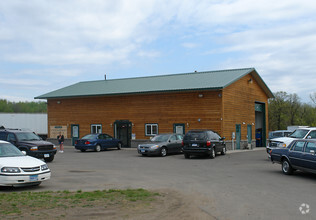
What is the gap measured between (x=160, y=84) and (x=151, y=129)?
4330 mm

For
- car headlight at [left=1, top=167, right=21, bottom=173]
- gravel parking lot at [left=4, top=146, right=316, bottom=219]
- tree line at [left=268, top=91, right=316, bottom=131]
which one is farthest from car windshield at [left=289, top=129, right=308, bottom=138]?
tree line at [left=268, top=91, right=316, bottom=131]

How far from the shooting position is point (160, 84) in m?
34.2

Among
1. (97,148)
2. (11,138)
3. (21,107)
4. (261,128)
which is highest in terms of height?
(21,107)

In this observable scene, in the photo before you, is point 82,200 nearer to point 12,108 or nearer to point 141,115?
point 141,115

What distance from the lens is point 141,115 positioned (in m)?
33.4

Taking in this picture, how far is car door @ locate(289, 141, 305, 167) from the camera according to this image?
13.9 m

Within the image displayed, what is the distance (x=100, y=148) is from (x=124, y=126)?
5295mm

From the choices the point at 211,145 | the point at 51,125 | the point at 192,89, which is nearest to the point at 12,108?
the point at 51,125

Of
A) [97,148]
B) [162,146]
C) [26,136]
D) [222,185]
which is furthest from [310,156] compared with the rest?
[97,148]

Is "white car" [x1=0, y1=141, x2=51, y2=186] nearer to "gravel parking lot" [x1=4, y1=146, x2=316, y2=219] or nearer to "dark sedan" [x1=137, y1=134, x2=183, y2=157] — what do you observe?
"gravel parking lot" [x1=4, y1=146, x2=316, y2=219]

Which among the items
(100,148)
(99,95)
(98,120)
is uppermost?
(99,95)

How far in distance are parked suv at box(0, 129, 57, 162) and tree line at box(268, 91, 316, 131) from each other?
1959 inches

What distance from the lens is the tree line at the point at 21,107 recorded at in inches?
4136

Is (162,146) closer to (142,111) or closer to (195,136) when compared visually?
(195,136)
